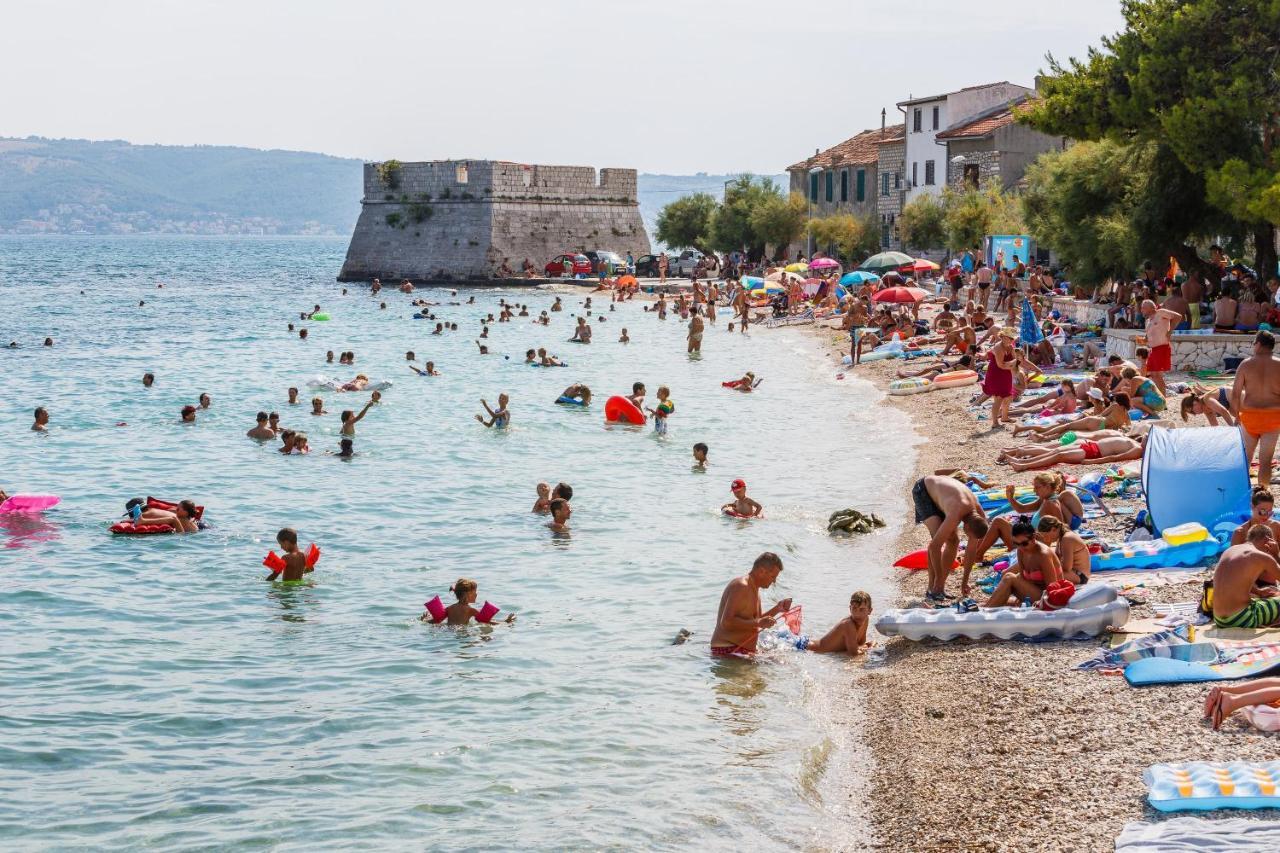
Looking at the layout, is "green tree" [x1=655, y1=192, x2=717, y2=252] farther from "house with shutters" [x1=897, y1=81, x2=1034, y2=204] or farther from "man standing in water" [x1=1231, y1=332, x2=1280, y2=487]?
"man standing in water" [x1=1231, y1=332, x2=1280, y2=487]

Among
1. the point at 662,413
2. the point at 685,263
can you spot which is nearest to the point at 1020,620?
the point at 662,413

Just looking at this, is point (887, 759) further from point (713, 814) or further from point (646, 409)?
point (646, 409)

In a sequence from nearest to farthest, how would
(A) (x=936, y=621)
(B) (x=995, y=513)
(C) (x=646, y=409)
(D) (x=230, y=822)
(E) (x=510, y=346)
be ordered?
1. (D) (x=230, y=822)
2. (A) (x=936, y=621)
3. (B) (x=995, y=513)
4. (C) (x=646, y=409)
5. (E) (x=510, y=346)

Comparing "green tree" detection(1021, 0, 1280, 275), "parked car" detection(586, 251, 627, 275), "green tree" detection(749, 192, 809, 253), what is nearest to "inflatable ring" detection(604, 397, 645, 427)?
"green tree" detection(1021, 0, 1280, 275)

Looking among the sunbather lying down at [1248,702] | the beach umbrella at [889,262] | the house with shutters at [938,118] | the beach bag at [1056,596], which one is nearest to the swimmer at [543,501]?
the beach bag at [1056,596]

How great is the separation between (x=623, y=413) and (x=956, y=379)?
569cm

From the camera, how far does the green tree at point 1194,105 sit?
20.9 metres

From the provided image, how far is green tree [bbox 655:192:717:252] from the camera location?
62375mm

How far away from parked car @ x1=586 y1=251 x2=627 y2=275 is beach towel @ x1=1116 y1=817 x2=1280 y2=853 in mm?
51608

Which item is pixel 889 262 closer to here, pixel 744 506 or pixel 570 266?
pixel 570 266

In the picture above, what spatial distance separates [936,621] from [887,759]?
1904mm

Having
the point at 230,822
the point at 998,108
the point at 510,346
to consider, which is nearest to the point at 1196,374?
the point at 230,822

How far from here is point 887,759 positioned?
8.01 m

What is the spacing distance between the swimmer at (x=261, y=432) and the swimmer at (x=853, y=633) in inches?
497
